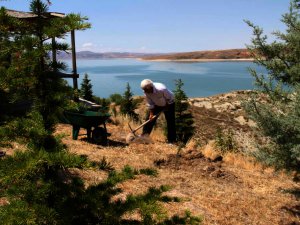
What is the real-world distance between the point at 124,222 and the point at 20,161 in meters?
0.93

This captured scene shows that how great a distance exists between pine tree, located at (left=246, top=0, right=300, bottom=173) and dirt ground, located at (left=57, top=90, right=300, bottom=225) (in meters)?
0.76

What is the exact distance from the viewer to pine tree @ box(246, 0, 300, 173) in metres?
5.05

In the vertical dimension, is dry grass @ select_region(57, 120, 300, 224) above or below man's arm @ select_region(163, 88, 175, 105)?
below

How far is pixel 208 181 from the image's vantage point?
6.48 m

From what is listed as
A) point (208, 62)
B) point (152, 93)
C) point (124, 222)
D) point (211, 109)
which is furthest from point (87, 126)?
point (208, 62)

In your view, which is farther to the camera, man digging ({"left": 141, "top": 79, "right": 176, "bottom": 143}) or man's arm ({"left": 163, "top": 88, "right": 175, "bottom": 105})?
man's arm ({"left": 163, "top": 88, "right": 175, "bottom": 105})

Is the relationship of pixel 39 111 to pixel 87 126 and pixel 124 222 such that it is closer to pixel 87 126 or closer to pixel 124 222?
pixel 124 222

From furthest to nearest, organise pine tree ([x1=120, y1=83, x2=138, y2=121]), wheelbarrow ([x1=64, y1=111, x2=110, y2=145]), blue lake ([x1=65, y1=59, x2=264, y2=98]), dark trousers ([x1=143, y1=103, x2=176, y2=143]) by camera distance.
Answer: blue lake ([x1=65, y1=59, x2=264, y2=98]) → pine tree ([x1=120, y1=83, x2=138, y2=121]) → dark trousers ([x1=143, y1=103, x2=176, y2=143]) → wheelbarrow ([x1=64, y1=111, x2=110, y2=145])

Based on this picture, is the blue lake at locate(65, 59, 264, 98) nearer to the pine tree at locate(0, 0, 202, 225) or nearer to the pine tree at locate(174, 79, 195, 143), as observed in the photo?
the pine tree at locate(174, 79, 195, 143)

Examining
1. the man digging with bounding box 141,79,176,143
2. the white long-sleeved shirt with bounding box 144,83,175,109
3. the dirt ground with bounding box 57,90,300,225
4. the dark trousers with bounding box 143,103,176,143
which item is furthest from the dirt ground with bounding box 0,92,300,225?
the white long-sleeved shirt with bounding box 144,83,175,109

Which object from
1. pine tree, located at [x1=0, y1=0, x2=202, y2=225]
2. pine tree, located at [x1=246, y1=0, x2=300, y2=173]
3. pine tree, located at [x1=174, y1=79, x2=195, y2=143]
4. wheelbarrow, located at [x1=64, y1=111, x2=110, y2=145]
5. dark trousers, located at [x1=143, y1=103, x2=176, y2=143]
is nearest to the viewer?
pine tree, located at [x1=0, y1=0, x2=202, y2=225]

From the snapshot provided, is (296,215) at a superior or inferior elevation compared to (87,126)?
inferior

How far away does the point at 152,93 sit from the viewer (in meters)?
8.84

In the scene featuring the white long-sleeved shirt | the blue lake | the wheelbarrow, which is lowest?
the blue lake
